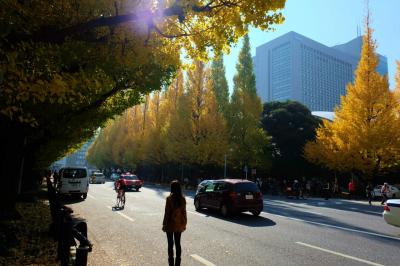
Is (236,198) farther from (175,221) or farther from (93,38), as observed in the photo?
(93,38)

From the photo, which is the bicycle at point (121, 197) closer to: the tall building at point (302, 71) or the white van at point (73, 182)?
the white van at point (73, 182)

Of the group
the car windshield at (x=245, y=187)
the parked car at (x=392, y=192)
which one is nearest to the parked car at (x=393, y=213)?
the car windshield at (x=245, y=187)

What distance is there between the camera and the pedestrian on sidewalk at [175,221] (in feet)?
20.0

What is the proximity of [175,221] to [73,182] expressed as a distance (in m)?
16.3

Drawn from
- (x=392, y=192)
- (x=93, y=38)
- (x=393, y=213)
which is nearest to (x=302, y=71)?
(x=392, y=192)

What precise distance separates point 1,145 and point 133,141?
46.0 m

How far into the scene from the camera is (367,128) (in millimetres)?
28766

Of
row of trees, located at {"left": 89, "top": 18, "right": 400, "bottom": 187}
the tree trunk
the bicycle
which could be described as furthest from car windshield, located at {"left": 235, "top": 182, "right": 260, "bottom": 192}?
row of trees, located at {"left": 89, "top": 18, "right": 400, "bottom": 187}

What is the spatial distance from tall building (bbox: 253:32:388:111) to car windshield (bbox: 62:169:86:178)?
125 metres

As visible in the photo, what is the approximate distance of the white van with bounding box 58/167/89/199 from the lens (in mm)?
20547

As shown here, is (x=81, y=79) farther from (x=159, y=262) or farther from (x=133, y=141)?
(x=133, y=141)

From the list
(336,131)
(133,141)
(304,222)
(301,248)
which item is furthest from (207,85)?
(301,248)

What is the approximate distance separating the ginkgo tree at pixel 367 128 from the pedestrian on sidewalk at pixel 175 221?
1029 inches

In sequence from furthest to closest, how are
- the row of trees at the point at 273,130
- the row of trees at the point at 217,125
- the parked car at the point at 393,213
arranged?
the row of trees at the point at 217,125 < the row of trees at the point at 273,130 < the parked car at the point at 393,213
